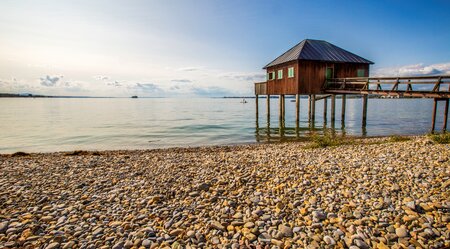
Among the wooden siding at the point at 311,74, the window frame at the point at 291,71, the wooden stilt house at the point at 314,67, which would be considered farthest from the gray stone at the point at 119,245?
the window frame at the point at 291,71

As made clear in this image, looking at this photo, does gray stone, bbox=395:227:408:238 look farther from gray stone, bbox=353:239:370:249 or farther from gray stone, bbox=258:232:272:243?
gray stone, bbox=258:232:272:243

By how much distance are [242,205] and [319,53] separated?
920 inches

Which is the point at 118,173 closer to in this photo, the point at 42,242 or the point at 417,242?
the point at 42,242

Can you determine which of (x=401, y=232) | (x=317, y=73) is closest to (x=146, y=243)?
(x=401, y=232)

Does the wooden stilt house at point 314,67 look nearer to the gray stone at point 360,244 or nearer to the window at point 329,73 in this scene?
the window at point 329,73

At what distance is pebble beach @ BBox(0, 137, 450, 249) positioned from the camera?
4445 mm

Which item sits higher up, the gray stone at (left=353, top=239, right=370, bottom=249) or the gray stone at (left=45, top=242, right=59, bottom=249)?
the gray stone at (left=353, top=239, right=370, bottom=249)

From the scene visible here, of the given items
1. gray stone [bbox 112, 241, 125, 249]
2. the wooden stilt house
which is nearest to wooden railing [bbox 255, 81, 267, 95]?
the wooden stilt house

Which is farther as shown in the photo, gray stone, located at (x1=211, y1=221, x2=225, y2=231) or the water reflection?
the water reflection

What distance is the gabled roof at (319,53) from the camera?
79.1 feet

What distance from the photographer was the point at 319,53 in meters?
25.0

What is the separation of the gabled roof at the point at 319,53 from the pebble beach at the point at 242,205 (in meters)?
17.3

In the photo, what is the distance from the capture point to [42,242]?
4.53m

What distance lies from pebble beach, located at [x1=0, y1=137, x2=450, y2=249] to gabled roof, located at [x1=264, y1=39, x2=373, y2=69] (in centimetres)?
1733
